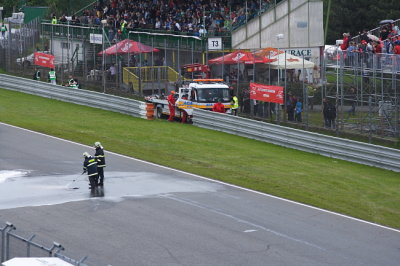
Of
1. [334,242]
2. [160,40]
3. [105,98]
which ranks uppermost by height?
[160,40]

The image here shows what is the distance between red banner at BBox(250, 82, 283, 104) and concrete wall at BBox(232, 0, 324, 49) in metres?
14.2

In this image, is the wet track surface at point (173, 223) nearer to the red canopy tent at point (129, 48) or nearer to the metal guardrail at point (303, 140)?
the metal guardrail at point (303, 140)

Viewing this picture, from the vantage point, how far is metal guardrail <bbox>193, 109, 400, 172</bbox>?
26812 millimetres

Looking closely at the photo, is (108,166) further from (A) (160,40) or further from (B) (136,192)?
(A) (160,40)

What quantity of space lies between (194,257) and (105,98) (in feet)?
76.0

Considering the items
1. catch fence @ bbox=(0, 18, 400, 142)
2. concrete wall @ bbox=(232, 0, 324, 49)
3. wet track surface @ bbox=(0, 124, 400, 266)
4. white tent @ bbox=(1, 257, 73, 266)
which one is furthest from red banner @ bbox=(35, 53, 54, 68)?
white tent @ bbox=(1, 257, 73, 266)

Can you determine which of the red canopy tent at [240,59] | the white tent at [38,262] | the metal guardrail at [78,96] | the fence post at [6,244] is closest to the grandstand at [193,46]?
the red canopy tent at [240,59]

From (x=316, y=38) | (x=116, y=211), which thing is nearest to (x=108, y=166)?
(x=116, y=211)

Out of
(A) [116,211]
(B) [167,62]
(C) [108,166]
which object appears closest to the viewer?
(A) [116,211]

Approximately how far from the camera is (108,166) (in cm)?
2495

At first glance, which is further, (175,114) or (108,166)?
(175,114)

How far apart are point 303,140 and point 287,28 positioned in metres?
20.5

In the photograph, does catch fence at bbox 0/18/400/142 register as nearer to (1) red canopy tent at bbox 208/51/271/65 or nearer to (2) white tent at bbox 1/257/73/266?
(1) red canopy tent at bbox 208/51/271/65

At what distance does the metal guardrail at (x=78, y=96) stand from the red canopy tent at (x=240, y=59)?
4.62m
